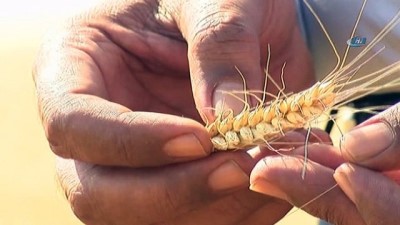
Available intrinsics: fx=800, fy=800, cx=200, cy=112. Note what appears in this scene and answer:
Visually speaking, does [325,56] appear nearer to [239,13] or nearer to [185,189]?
[239,13]

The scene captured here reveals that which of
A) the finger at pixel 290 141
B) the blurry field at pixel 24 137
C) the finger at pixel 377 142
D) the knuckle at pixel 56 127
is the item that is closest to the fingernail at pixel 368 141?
the finger at pixel 377 142

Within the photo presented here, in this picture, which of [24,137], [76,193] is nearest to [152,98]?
[76,193]

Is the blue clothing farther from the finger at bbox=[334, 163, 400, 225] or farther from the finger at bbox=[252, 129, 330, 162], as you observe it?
the finger at bbox=[334, 163, 400, 225]

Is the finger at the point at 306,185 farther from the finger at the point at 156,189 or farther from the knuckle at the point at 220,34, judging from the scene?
the knuckle at the point at 220,34

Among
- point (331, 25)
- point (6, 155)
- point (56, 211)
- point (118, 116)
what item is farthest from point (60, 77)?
point (6, 155)

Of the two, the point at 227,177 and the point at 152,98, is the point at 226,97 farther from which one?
the point at 152,98

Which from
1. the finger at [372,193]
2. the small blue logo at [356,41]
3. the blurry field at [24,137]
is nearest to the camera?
the finger at [372,193]

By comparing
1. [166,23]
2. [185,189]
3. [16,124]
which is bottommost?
[16,124]
